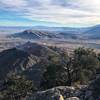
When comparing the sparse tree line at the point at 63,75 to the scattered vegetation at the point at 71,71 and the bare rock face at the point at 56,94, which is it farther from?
the bare rock face at the point at 56,94

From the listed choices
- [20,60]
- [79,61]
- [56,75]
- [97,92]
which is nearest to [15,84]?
[56,75]

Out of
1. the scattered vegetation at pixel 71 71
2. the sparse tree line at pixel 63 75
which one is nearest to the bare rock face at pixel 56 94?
the sparse tree line at pixel 63 75

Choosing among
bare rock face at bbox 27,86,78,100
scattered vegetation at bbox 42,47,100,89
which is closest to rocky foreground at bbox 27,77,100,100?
bare rock face at bbox 27,86,78,100

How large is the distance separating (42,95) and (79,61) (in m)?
27.0

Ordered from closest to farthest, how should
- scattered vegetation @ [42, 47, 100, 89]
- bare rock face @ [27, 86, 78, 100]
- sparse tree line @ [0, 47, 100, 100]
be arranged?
bare rock face @ [27, 86, 78, 100] → sparse tree line @ [0, 47, 100, 100] → scattered vegetation @ [42, 47, 100, 89]

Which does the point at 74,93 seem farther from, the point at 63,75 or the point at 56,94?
the point at 63,75

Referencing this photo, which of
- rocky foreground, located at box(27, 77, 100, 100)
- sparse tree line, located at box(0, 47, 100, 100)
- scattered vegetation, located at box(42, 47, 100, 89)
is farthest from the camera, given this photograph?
scattered vegetation, located at box(42, 47, 100, 89)

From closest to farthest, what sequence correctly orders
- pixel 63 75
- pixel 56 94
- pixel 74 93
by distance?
pixel 56 94
pixel 74 93
pixel 63 75

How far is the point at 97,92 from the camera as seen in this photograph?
37750 millimetres

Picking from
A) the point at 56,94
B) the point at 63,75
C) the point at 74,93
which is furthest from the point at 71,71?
the point at 56,94

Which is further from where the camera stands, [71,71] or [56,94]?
[71,71]

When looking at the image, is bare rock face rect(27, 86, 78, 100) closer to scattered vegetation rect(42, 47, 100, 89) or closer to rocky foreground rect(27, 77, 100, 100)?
rocky foreground rect(27, 77, 100, 100)

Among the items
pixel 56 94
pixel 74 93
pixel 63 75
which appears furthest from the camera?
pixel 63 75

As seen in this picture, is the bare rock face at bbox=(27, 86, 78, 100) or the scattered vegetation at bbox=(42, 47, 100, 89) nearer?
the bare rock face at bbox=(27, 86, 78, 100)
